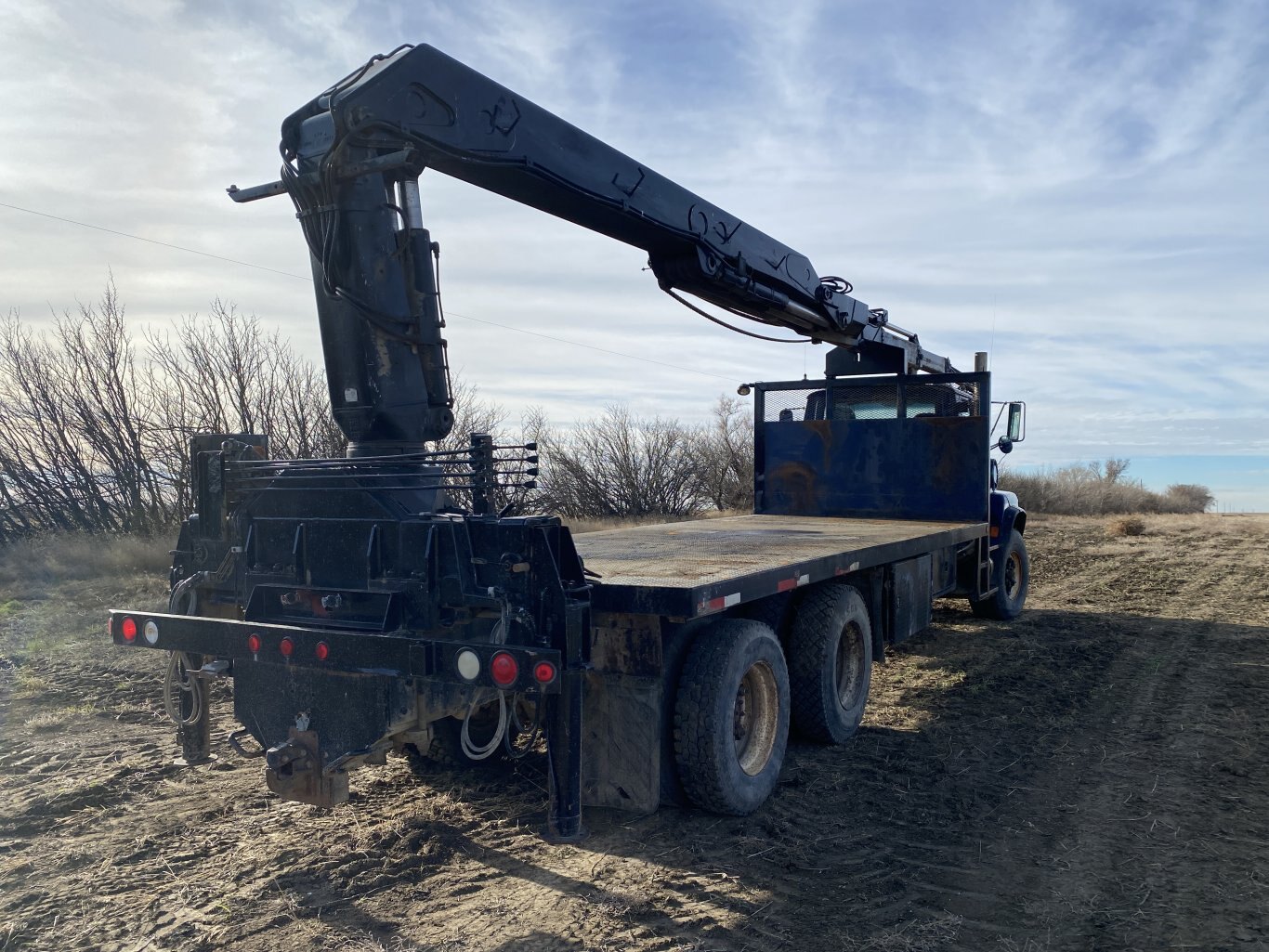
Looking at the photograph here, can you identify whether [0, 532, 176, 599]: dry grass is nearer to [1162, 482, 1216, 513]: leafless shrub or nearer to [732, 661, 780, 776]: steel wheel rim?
[732, 661, 780, 776]: steel wheel rim

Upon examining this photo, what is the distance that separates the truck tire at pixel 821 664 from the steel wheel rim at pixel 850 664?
0.37ft

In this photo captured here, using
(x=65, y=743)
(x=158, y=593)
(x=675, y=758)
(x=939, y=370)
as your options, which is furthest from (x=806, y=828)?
(x=158, y=593)

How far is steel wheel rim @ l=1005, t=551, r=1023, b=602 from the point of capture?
10.9 m

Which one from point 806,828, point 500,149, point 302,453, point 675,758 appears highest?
point 500,149

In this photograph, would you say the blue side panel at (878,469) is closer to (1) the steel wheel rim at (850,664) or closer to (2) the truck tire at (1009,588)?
(2) the truck tire at (1009,588)

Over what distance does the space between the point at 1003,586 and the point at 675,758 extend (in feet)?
23.4

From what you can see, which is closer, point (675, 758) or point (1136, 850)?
point (1136, 850)

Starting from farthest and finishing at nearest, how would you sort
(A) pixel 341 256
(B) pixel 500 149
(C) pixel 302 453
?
1. (C) pixel 302 453
2. (B) pixel 500 149
3. (A) pixel 341 256

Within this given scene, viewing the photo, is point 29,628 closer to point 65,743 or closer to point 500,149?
point 65,743

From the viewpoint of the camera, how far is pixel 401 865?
4145 millimetres

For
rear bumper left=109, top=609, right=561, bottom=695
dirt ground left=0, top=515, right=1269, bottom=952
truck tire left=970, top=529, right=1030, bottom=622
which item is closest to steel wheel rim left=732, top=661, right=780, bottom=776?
dirt ground left=0, top=515, right=1269, bottom=952

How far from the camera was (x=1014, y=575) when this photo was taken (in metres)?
11.0

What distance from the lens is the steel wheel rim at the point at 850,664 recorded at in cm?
639

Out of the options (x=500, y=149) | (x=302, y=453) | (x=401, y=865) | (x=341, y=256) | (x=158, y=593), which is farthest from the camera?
(x=302, y=453)
